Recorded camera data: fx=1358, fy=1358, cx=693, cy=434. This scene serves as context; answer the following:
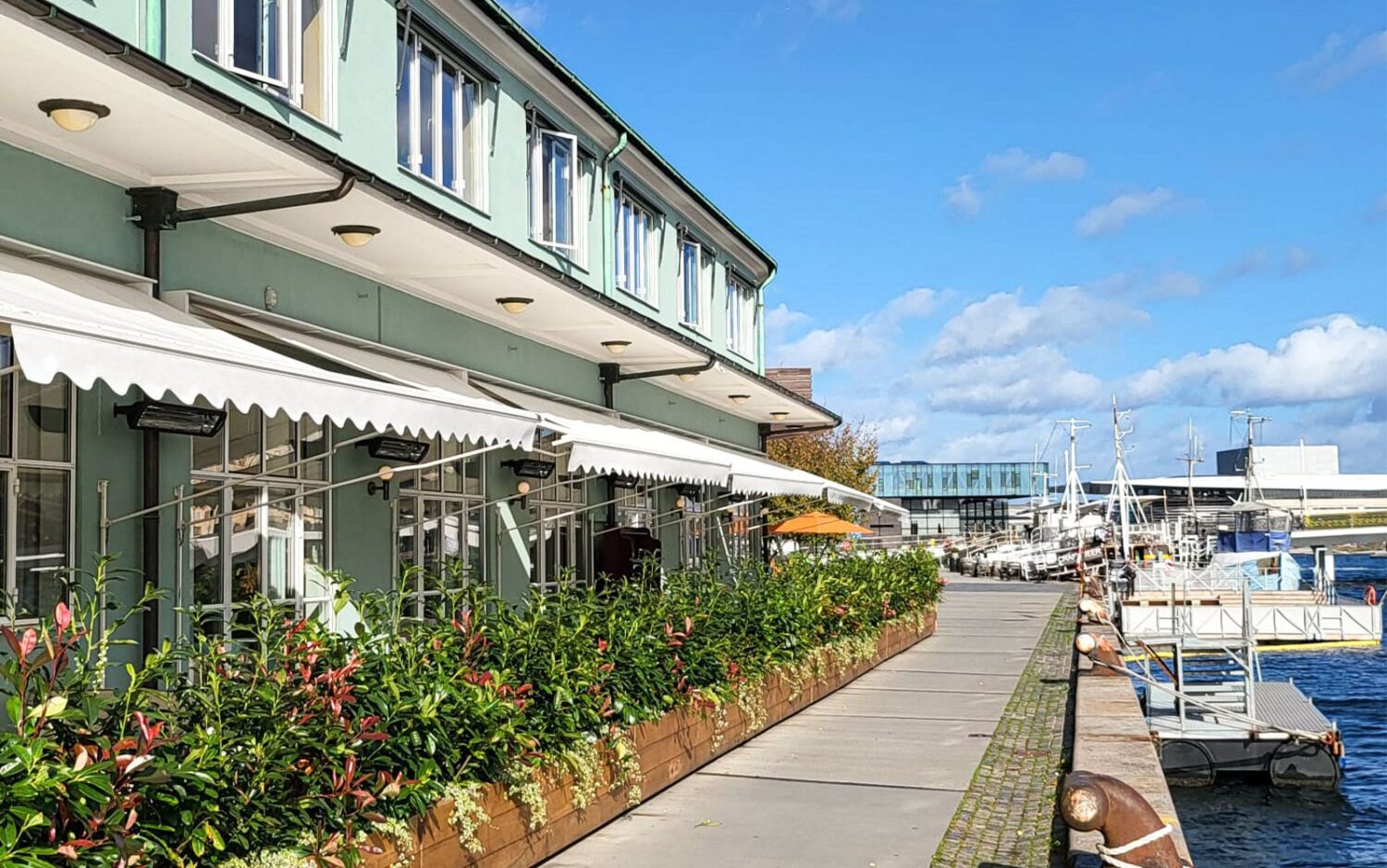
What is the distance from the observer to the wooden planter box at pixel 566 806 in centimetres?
670

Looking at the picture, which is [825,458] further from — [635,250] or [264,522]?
[264,522]

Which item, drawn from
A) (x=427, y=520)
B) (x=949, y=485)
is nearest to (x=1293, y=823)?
(x=427, y=520)

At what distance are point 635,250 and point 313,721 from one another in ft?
51.9

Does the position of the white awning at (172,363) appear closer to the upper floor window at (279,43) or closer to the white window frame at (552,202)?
the upper floor window at (279,43)

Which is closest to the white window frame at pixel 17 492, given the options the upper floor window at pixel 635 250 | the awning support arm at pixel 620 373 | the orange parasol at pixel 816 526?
the awning support arm at pixel 620 373

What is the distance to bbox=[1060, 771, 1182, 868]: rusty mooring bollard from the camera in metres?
6.37

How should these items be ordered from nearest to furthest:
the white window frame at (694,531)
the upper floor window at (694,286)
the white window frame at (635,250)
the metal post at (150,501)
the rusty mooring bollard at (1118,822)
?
1. the rusty mooring bollard at (1118,822)
2. the metal post at (150,501)
3. the white window frame at (635,250)
4. the upper floor window at (694,286)
5. the white window frame at (694,531)

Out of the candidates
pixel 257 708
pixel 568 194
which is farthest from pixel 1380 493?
pixel 257 708

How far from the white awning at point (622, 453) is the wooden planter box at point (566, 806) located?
6.82 ft

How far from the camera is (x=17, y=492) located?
845 centimetres

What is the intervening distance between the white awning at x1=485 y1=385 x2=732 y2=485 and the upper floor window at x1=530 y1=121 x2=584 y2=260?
2503 mm

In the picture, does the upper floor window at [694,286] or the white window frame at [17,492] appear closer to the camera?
the white window frame at [17,492]

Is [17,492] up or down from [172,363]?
down

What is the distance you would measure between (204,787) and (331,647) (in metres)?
1.54
